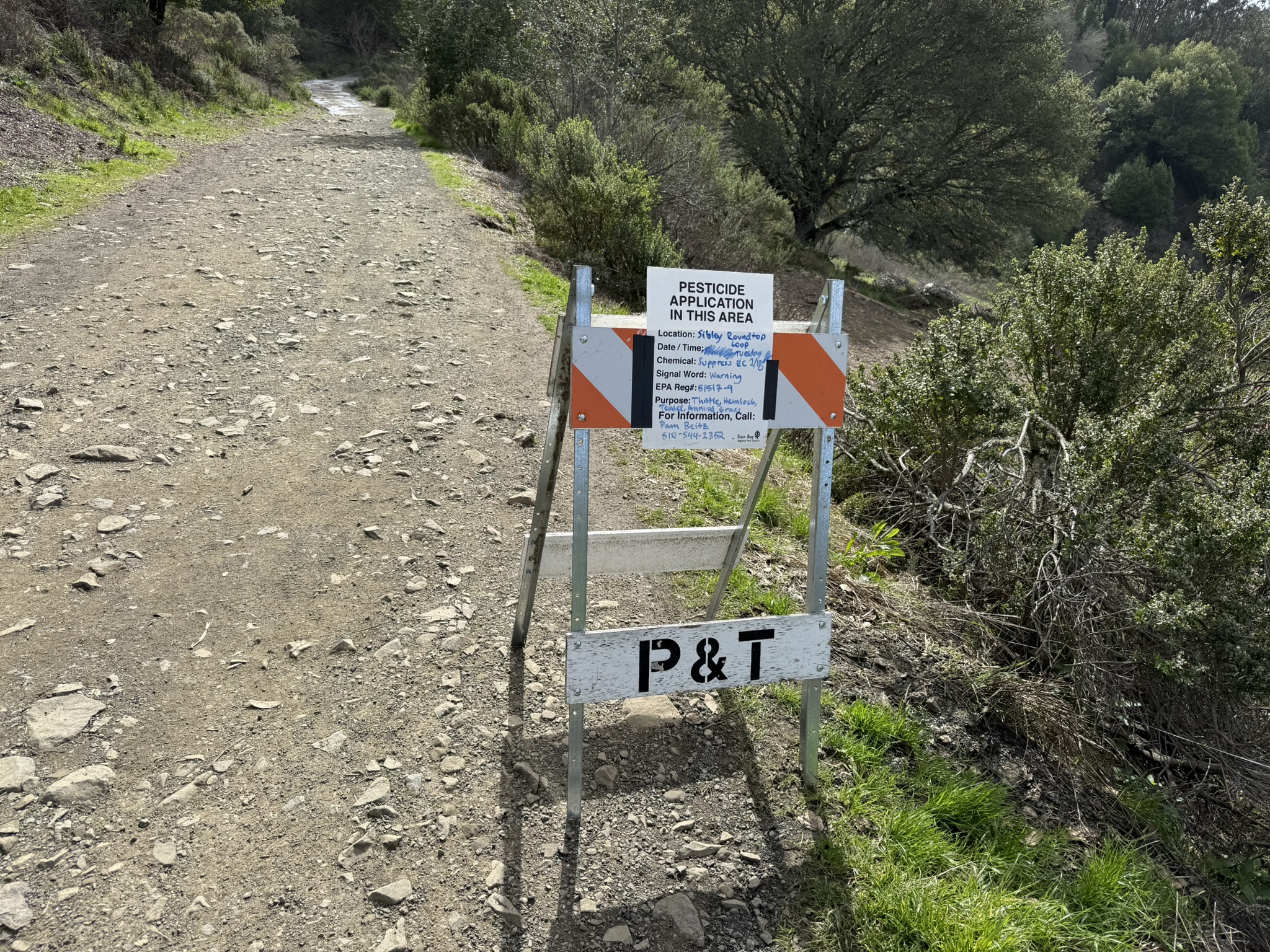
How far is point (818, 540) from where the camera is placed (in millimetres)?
2533

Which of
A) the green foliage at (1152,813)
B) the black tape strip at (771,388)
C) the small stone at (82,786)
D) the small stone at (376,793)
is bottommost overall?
the green foliage at (1152,813)

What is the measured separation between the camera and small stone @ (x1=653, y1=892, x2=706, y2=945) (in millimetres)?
2203

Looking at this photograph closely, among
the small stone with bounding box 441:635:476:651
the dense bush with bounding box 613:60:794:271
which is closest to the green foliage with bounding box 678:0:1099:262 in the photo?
the dense bush with bounding box 613:60:794:271

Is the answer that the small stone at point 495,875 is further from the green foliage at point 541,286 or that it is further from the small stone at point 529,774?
the green foliage at point 541,286

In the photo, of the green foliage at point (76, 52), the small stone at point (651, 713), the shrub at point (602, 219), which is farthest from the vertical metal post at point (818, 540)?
the green foliage at point (76, 52)

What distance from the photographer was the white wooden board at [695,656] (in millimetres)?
2369

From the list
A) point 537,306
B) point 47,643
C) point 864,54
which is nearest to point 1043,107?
point 864,54

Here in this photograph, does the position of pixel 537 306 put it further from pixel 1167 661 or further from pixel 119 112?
pixel 119 112

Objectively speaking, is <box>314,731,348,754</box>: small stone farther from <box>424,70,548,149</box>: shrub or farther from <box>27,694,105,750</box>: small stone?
<box>424,70,548,149</box>: shrub

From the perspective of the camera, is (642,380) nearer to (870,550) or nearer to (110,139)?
(870,550)

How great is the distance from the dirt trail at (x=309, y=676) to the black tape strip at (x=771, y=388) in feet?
4.26

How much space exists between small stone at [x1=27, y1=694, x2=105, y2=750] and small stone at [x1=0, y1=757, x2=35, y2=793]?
0.07 m

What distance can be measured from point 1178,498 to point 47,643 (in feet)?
16.1

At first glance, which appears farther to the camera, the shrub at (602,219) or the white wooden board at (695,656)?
the shrub at (602,219)
